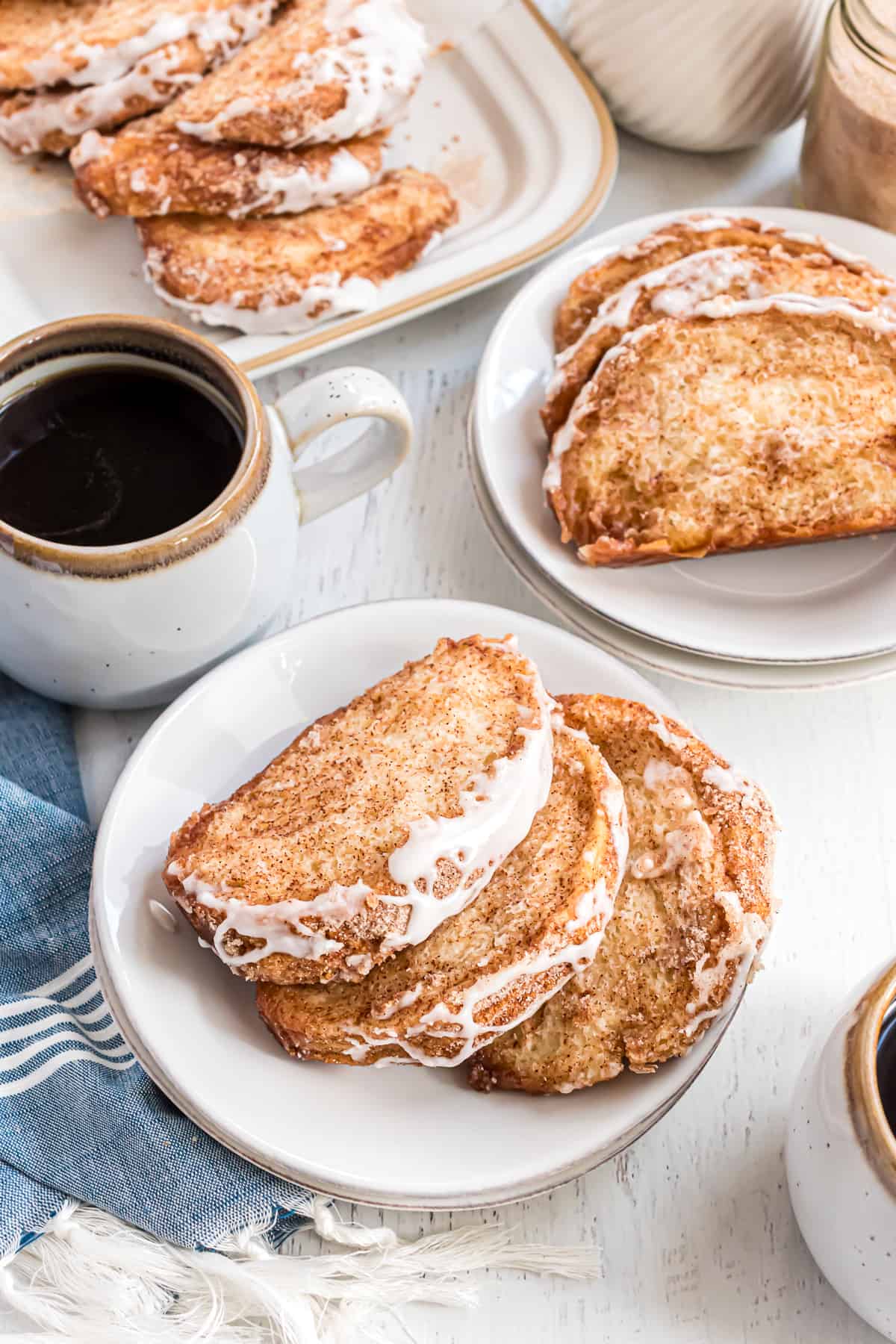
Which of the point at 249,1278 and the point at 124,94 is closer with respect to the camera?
the point at 249,1278

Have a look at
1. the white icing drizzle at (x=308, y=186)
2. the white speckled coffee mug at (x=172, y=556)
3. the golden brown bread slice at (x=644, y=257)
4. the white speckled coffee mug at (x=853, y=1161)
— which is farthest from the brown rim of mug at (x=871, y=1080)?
the white icing drizzle at (x=308, y=186)

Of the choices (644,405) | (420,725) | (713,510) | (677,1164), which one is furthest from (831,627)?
(677,1164)

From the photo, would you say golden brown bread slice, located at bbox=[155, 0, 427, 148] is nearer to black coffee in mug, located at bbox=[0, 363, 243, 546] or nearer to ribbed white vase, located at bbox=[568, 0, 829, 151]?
ribbed white vase, located at bbox=[568, 0, 829, 151]

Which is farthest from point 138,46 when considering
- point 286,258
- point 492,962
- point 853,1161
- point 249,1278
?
point 853,1161

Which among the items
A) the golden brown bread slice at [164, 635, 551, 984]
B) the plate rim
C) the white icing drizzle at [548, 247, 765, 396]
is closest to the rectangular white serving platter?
the plate rim

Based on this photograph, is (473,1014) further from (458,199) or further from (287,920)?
(458,199)
